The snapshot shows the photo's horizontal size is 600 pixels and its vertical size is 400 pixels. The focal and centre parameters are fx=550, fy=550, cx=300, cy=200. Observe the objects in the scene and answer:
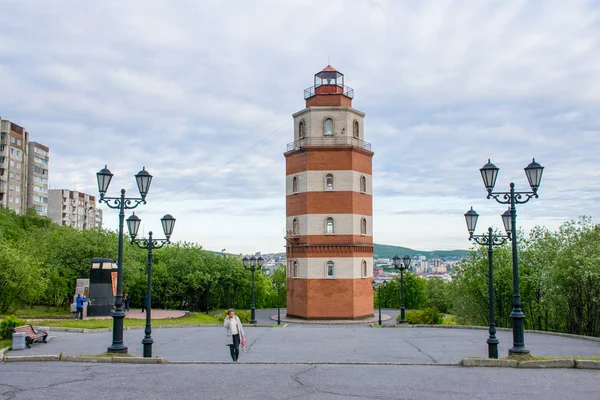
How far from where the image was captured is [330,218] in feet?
137

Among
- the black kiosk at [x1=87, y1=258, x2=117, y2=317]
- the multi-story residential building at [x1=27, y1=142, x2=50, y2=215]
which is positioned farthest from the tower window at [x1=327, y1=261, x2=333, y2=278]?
the multi-story residential building at [x1=27, y1=142, x2=50, y2=215]

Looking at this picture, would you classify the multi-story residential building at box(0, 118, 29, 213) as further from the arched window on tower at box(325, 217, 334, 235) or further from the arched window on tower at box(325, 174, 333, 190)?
the arched window on tower at box(325, 217, 334, 235)

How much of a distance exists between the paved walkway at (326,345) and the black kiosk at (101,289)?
993cm

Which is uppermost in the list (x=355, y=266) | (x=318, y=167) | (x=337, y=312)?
(x=318, y=167)

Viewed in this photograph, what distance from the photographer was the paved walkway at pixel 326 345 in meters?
16.0

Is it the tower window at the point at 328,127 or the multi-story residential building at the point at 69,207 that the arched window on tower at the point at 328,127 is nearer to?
the tower window at the point at 328,127

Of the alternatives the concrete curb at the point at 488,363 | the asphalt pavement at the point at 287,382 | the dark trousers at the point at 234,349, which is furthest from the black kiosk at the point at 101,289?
the concrete curb at the point at 488,363

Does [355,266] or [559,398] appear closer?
[559,398]

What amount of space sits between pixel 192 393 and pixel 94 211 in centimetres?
12385

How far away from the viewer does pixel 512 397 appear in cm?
1015

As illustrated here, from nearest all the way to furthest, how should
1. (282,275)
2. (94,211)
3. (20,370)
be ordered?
(20,370) → (282,275) → (94,211)

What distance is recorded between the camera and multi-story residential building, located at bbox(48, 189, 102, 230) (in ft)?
358

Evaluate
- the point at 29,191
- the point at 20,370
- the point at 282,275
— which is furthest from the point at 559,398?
the point at 29,191

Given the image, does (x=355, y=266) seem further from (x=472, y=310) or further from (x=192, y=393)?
(x=192, y=393)
